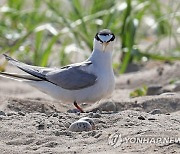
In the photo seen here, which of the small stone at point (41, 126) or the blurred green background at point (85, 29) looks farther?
the blurred green background at point (85, 29)

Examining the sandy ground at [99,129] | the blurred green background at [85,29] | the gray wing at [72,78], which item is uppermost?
the blurred green background at [85,29]

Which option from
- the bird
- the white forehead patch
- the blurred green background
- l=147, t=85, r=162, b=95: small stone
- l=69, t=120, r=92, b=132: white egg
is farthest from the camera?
the blurred green background

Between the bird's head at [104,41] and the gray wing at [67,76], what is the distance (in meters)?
0.24

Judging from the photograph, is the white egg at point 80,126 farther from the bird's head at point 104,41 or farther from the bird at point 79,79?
the bird's head at point 104,41

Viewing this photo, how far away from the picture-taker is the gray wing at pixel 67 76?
18.5 ft

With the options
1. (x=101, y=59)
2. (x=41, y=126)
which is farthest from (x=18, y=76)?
(x=41, y=126)

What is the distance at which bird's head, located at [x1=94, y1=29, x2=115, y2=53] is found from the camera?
595cm

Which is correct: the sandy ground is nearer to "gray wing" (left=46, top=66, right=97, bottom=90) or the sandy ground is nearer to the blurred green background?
"gray wing" (left=46, top=66, right=97, bottom=90)

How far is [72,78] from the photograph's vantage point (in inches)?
223

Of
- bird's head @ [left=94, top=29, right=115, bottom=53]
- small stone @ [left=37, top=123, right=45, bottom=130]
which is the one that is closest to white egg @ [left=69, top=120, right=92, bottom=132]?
small stone @ [left=37, top=123, right=45, bottom=130]

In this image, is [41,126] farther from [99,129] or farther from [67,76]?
[67,76]

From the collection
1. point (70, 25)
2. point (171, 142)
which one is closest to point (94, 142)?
point (171, 142)

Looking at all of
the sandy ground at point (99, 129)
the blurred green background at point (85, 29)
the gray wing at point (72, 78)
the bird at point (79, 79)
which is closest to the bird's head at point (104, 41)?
the bird at point (79, 79)

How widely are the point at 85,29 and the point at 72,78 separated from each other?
9.16 feet
